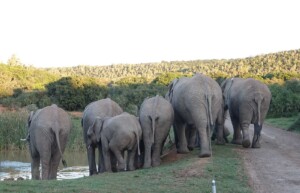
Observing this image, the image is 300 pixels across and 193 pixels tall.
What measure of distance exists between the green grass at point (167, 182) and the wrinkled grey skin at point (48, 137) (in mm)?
2885

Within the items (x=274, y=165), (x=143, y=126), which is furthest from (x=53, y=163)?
(x=274, y=165)

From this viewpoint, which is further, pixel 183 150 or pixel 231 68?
pixel 231 68

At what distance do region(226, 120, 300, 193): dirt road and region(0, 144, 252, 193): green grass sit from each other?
34cm

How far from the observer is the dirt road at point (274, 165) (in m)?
11.5

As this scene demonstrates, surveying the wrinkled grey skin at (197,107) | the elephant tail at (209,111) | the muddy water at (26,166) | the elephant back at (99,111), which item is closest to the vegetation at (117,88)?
the muddy water at (26,166)

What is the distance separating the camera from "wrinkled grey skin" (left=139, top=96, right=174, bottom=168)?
1582cm

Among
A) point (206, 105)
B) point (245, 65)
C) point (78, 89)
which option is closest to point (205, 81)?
point (206, 105)

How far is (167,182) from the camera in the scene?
1164 centimetres

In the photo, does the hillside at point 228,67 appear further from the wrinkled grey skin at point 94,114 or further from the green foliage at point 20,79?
the wrinkled grey skin at point 94,114

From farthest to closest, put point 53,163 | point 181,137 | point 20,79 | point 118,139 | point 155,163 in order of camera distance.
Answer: point 20,79 → point 181,137 → point 155,163 → point 53,163 → point 118,139

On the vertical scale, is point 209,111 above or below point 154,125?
above

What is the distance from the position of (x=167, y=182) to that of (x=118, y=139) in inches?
133

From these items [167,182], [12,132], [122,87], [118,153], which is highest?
[118,153]

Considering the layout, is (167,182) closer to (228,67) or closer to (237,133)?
(237,133)
